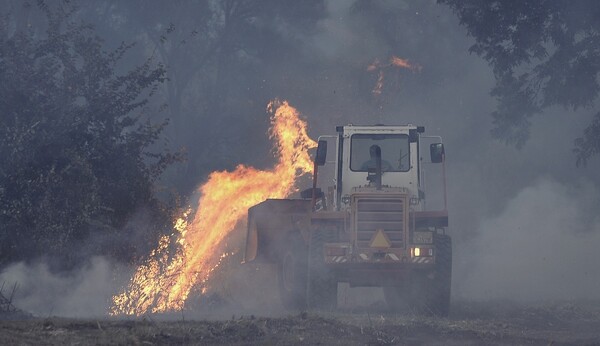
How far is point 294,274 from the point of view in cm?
1844

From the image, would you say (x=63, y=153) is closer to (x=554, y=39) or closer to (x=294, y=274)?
(x=294, y=274)

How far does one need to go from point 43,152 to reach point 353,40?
1045 inches

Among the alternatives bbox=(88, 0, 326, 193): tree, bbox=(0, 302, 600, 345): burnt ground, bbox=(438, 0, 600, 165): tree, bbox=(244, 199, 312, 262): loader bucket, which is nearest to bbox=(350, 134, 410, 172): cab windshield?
bbox=(244, 199, 312, 262): loader bucket

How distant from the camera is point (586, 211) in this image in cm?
3266

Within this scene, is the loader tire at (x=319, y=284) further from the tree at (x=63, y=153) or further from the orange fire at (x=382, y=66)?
the orange fire at (x=382, y=66)

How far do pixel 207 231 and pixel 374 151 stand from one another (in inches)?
307

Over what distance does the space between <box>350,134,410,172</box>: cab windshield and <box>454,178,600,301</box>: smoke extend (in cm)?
619

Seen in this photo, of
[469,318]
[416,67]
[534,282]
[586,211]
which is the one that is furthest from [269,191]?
[416,67]

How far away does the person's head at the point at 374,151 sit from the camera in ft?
59.8

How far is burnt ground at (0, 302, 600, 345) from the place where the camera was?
462 inches

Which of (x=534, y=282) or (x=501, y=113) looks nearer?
(x=534, y=282)

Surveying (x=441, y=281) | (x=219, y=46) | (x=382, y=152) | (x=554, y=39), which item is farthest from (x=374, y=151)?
(x=219, y=46)

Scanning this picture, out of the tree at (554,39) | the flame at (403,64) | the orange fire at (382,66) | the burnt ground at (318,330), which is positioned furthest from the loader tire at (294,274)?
the flame at (403,64)

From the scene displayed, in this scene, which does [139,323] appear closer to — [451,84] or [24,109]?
[24,109]
